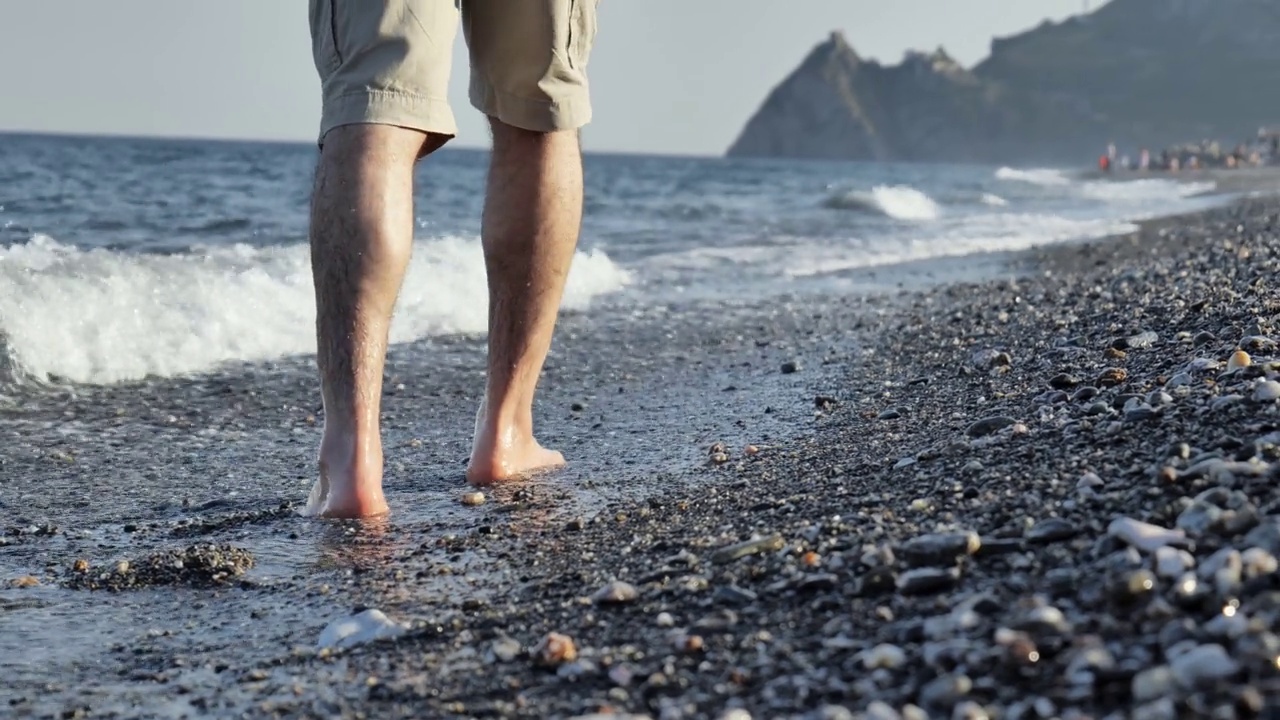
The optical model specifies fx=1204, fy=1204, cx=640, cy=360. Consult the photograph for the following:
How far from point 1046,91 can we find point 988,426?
5014 inches

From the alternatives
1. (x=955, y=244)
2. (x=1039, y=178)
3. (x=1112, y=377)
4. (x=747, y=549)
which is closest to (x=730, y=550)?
(x=747, y=549)

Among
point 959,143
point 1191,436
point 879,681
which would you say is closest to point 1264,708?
point 879,681

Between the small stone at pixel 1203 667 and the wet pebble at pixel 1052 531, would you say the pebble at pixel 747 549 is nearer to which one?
the wet pebble at pixel 1052 531

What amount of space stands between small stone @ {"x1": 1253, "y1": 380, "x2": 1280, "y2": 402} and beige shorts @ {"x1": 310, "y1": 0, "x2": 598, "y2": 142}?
1445 mm

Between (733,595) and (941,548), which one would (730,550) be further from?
(941,548)

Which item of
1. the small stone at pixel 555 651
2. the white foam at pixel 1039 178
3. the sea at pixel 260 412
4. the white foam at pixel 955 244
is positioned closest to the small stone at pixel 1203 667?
the small stone at pixel 555 651

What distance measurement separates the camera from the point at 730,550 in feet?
6.06

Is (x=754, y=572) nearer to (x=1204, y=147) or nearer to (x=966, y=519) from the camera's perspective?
(x=966, y=519)

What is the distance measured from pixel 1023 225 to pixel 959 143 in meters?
114

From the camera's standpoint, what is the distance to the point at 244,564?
2162 millimetres

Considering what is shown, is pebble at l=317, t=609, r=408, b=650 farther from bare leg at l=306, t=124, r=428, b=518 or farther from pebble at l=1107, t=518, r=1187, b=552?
pebble at l=1107, t=518, r=1187, b=552

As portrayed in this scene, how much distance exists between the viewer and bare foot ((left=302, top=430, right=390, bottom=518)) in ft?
7.63

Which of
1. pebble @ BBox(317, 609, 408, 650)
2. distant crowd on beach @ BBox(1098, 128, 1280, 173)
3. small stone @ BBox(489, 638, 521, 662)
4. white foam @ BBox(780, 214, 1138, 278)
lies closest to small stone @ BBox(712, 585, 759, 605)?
small stone @ BBox(489, 638, 521, 662)

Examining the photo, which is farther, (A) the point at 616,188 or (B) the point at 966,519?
(A) the point at 616,188
